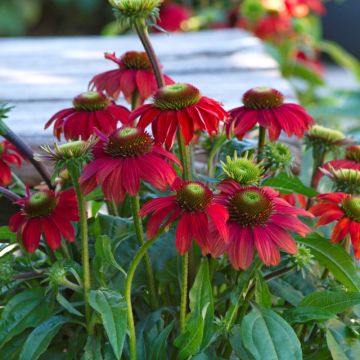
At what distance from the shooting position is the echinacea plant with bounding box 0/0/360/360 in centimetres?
62

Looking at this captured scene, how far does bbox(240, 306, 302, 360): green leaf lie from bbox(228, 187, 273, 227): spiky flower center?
0.28 ft

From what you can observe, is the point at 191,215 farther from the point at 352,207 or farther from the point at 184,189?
the point at 352,207

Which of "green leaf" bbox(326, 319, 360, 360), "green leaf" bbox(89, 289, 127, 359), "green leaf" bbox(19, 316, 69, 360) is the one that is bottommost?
"green leaf" bbox(326, 319, 360, 360)

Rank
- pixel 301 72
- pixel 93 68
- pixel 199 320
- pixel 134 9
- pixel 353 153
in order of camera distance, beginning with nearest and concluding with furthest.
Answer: pixel 199 320, pixel 134 9, pixel 353 153, pixel 93 68, pixel 301 72

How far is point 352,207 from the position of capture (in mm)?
702

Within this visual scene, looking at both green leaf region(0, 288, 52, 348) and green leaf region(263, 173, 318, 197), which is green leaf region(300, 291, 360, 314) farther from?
green leaf region(0, 288, 52, 348)

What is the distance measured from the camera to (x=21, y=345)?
70 cm

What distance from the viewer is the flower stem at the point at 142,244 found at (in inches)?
25.7

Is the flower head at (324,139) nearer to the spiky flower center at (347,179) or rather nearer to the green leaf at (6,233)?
the spiky flower center at (347,179)

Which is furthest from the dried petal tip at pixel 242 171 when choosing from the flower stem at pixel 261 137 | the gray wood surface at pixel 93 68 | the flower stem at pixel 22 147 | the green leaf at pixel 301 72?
the green leaf at pixel 301 72

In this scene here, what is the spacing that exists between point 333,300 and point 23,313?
0.94 feet

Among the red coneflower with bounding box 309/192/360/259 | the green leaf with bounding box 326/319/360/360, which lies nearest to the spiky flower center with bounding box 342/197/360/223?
the red coneflower with bounding box 309/192/360/259

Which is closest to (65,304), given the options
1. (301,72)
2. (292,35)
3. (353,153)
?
(353,153)

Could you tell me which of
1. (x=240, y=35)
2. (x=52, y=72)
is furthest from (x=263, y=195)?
(x=240, y=35)
